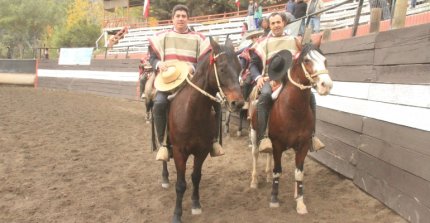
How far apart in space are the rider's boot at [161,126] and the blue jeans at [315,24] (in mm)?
4598

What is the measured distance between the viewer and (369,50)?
Result: 5.82m

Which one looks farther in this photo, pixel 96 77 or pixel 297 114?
pixel 96 77

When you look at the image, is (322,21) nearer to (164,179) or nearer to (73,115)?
(164,179)

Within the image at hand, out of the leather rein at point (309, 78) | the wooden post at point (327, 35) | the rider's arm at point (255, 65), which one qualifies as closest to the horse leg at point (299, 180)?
the leather rein at point (309, 78)

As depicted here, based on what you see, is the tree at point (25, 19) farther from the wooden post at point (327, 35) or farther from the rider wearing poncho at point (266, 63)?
the rider wearing poncho at point (266, 63)

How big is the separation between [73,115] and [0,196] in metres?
7.63

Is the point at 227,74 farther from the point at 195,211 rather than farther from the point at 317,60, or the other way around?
the point at 195,211

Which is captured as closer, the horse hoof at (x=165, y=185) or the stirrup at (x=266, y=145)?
the stirrup at (x=266, y=145)

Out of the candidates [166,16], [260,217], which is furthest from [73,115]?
[166,16]

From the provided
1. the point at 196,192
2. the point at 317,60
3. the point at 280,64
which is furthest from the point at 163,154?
the point at 317,60

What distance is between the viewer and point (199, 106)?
4.73m

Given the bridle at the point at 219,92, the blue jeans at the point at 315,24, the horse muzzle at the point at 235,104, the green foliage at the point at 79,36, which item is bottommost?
the horse muzzle at the point at 235,104

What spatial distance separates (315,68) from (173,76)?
5.54 feet

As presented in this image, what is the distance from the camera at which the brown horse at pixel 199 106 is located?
4281mm
